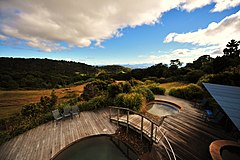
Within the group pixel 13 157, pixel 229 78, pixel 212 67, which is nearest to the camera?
pixel 13 157

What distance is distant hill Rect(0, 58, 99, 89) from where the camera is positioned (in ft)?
69.3

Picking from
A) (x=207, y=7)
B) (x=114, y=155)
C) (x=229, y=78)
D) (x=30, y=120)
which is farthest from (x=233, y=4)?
(x=30, y=120)

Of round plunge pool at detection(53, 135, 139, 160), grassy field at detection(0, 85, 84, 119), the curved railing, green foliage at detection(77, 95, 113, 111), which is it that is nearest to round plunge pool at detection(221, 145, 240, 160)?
the curved railing

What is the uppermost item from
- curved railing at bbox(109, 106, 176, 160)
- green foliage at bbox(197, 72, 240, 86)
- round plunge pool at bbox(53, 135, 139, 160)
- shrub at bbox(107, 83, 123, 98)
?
green foliage at bbox(197, 72, 240, 86)

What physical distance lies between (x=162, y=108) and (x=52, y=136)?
7415 mm

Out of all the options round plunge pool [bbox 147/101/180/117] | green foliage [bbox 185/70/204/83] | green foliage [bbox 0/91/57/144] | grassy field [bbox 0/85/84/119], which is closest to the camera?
green foliage [bbox 0/91/57/144]

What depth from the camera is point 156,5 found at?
251 inches

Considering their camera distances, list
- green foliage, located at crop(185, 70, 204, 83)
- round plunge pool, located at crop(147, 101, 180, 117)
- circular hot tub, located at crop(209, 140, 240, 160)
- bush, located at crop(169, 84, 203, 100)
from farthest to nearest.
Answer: green foliage, located at crop(185, 70, 204, 83)
bush, located at crop(169, 84, 203, 100)
round plunge pool, located at crop(147, 101, 180, 117)
circular hot tub, located at crop(209, 140, 240, 160)

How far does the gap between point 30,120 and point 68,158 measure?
4.56m

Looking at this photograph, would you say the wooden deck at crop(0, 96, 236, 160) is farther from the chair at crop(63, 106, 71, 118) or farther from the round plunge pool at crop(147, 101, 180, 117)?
the round plunge pool at crop(147, 101, 180, 117)

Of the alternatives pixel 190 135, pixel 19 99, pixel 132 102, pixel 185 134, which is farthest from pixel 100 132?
pixel 19 99

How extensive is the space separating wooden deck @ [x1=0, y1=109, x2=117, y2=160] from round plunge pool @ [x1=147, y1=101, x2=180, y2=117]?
332 cm

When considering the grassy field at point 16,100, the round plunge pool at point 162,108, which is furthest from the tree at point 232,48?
the grassy field at point 16,100

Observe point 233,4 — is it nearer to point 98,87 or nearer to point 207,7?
point 207,7
